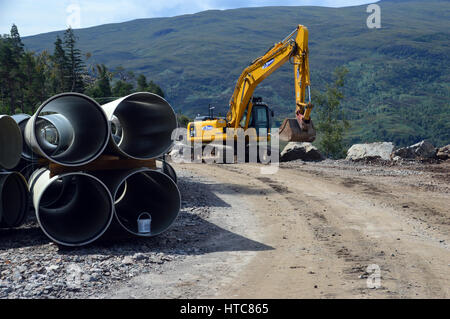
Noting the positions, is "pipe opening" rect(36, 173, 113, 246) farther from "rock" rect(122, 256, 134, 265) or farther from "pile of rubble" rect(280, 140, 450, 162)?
"pile of rubble" rect(280, 140, 450, 162)

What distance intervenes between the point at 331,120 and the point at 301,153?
86.4 ft

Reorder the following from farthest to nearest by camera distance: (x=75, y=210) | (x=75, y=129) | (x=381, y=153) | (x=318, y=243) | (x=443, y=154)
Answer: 1. (x=381, y=153)
2. (x=443, y=154)
3. (x=75, y=129)
4. (x=75, y=210)
5. (x=318, y=243)

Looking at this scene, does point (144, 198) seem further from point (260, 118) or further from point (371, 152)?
point (371, 152)

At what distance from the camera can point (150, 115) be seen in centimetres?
1122

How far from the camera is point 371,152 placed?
24.6m

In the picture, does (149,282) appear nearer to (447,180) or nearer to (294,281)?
(294,281)

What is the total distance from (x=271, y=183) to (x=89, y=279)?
439 inches

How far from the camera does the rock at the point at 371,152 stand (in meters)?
24.1

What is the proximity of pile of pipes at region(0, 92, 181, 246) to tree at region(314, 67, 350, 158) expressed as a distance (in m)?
38.5

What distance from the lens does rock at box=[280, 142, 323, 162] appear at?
83.8ft

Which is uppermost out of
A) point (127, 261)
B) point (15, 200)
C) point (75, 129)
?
point (75, 129)

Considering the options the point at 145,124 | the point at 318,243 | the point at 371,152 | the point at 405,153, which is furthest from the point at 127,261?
the point at 405,153

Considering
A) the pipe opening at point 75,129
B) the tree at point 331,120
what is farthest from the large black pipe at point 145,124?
the tree at point 331,120

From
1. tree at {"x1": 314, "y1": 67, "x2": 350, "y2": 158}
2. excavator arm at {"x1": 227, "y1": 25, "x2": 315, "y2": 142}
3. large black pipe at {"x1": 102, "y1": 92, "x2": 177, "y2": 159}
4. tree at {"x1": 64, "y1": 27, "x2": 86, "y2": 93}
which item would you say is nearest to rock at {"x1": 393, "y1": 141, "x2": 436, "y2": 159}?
excavator arm at {"x1": 227, "y1": 25, "x2": 315, "y2": 142}
